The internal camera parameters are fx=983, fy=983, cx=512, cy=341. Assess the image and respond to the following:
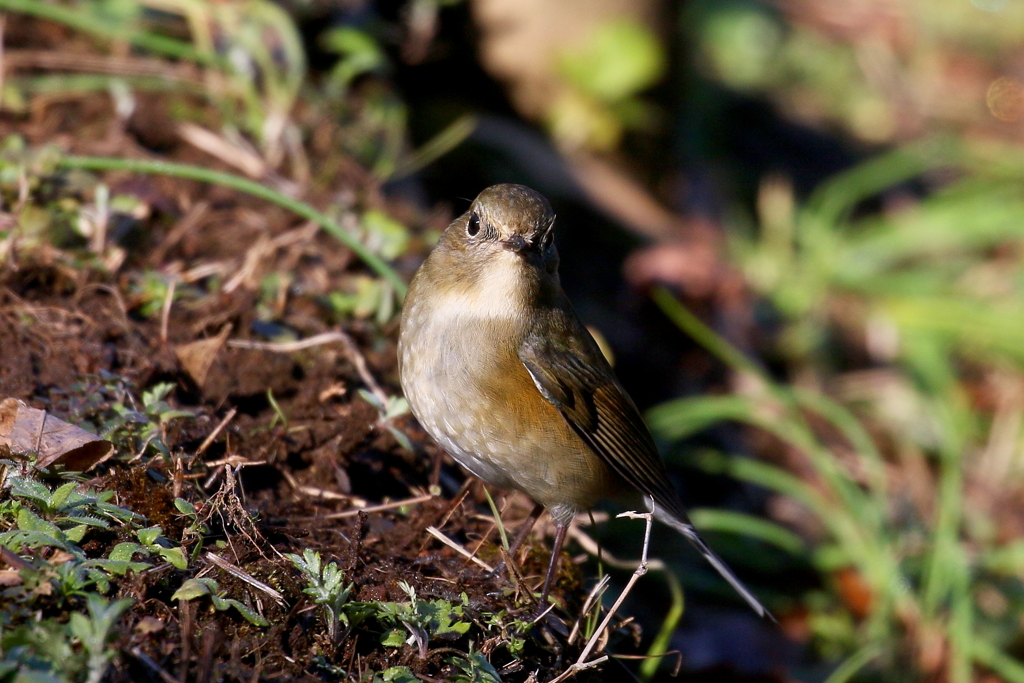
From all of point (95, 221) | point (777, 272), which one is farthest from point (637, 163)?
point (95, 221)

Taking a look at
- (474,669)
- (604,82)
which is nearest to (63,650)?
(474,669)

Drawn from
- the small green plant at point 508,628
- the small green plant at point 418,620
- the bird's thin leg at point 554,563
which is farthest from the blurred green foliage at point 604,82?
the small green plant at point 418,620

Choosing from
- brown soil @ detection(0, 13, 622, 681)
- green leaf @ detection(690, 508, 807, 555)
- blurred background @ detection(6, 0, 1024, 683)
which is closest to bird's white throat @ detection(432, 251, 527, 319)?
brown soil @ detection(0, 13, 622, 681)

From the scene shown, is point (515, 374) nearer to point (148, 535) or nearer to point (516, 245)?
point (516, 245)

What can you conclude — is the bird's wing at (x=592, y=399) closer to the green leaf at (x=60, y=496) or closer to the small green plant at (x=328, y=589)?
the small green plant at (x=328, y=589)

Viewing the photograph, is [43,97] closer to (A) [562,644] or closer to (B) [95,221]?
(B) [95,221]

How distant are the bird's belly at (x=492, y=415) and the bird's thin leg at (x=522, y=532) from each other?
0.11 m

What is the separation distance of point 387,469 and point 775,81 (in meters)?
6.60

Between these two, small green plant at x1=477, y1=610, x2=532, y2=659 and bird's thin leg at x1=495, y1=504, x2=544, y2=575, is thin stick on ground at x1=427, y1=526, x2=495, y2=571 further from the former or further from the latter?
small green plant at x1=477, y1=610, x2=532, y2=659

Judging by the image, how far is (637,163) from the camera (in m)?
7.23

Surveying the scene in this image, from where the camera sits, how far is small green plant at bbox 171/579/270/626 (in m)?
2.19

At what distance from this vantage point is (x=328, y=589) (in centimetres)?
229

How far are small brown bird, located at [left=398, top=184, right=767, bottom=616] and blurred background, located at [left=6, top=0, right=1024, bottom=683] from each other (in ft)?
0.88

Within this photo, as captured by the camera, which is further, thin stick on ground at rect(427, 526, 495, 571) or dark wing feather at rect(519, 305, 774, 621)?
dark wing feather at rect(519, 305, 774, 621)
